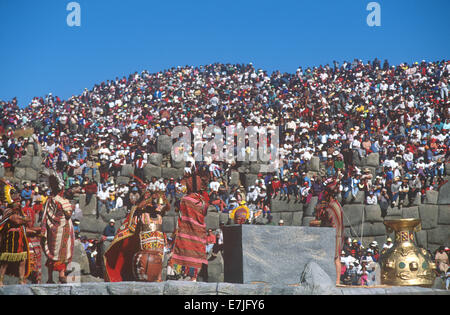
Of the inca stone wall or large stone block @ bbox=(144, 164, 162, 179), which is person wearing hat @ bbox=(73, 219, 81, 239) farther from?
large stone block @ bbox=(144, 164, 162, 179)

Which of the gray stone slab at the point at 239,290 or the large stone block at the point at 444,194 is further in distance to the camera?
the large stone block at the point at 444,194

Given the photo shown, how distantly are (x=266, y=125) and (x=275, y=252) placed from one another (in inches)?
413

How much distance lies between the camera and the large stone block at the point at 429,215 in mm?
13312

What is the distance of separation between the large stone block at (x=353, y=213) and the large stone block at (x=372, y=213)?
122mm

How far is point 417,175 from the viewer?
13.7 meters

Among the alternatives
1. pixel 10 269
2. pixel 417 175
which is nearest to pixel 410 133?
pixel 417 175

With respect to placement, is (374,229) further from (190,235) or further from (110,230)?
(110,230)

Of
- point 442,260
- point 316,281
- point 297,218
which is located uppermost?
point 297,218

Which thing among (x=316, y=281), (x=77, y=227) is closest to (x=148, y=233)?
(x=316, y=281)

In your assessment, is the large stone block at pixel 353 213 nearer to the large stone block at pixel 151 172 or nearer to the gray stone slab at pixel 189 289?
the large stone block at pixel 151 172

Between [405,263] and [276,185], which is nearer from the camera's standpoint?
[405,263]

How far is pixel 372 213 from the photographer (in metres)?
13.3

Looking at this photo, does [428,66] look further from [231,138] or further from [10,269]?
[10,269]

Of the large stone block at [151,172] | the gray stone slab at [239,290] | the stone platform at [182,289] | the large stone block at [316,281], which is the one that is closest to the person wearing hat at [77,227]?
the large stone block at [151,172]
